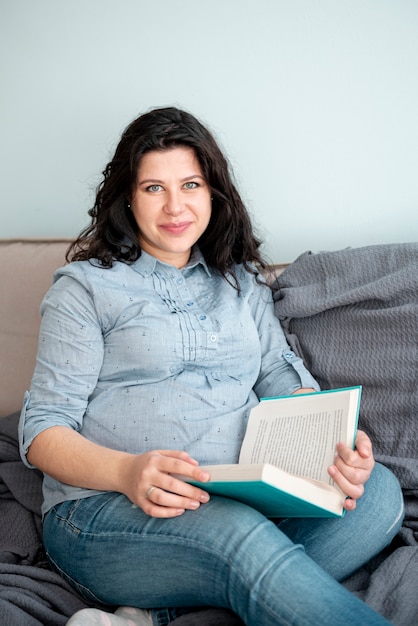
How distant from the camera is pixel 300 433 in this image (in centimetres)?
119

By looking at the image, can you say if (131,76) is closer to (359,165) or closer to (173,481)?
(359,165)

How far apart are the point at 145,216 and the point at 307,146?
51cm

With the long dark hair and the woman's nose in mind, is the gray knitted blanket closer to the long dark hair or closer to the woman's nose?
the long dark hair

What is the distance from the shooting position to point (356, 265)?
1492 millimetres

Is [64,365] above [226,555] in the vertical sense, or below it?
above

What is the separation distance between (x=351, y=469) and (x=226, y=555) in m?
0.24

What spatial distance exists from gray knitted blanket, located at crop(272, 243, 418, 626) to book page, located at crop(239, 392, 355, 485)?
224 millimetres

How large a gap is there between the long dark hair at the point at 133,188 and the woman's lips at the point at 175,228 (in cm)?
A: 9

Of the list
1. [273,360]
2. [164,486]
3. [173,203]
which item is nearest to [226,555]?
[164,486]

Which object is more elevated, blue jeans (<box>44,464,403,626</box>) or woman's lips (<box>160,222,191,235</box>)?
woman's lips (<box>160,222,191,235</box>)

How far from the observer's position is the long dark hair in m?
1.38

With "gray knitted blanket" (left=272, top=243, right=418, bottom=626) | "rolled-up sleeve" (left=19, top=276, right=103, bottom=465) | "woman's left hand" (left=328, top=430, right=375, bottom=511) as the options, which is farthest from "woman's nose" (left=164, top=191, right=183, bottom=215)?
"woman's left hand" (left=328, top=430, right=375, bottom=511)

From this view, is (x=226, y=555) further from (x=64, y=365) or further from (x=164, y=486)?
(x=64, y=365)

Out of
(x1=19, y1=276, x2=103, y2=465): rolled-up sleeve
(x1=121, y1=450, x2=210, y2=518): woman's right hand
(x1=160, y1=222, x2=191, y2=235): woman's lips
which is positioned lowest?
(x1=121, y1=450, x2=210, y2=518): woman's right hand
